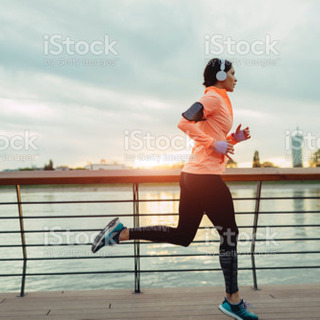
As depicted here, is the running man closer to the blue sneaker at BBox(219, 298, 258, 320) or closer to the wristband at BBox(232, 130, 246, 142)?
the blue sneaker at BBox(219, 298, 258, 320)

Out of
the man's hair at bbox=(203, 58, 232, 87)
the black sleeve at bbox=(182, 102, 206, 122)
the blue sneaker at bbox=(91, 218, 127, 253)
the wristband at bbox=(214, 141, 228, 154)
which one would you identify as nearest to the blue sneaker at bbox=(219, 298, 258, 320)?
the blue sneaker at bbox=(91, 218, 127, 253)

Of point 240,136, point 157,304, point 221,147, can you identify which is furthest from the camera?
point 157,304

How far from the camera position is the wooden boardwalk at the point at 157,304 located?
2.18 meters

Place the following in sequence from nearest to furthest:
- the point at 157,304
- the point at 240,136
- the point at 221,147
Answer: the point at 221,147 < the point at 240,136 < the point at 157,304

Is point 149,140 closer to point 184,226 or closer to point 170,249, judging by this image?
point 184,226

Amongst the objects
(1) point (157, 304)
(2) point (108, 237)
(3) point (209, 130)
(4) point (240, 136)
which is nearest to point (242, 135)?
(4) point (240, 136)

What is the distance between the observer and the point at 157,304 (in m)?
2.35

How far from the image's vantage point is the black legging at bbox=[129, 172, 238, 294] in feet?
6.34

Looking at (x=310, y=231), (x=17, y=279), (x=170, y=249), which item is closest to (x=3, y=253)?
(x=17, y=279)

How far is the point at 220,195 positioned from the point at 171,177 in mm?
541

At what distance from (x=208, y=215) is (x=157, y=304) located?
28.8 inches

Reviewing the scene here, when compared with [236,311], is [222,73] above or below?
above

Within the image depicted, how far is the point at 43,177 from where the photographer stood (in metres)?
2.41

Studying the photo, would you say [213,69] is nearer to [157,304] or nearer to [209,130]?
[209,130]
